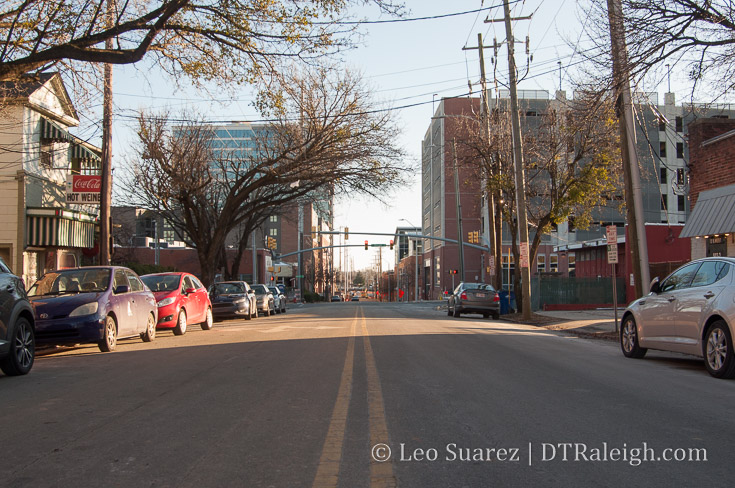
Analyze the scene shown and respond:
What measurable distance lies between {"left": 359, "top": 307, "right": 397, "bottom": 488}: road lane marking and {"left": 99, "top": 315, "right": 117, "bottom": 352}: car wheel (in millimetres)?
5483

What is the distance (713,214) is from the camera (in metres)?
18.9

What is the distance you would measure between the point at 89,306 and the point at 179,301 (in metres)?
5.10

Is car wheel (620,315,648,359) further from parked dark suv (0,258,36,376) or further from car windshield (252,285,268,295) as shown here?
car windshield (252,285,268,295)

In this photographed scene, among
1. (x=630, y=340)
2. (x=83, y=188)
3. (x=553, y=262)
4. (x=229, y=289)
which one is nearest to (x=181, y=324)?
(x=83, y=188)

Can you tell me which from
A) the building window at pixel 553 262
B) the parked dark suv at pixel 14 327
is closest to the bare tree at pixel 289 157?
the parked dark suv at pixel 14 327

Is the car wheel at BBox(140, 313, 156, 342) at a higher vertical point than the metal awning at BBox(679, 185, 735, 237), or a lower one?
lower

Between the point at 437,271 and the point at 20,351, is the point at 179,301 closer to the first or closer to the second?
the point at 20,351

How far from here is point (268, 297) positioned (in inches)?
1238

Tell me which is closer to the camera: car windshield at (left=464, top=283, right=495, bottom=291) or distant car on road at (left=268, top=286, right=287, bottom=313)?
car windshield at (left=464, top=283, right=495, bottom=291)

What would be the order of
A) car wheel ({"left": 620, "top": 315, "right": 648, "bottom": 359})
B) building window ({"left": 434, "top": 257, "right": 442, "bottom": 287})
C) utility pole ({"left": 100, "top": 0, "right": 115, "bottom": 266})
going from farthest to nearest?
building window ({"left": 434, "top": 257, "right": 442, "bottom": 287}), utility pole ({"left": 100, "top": 0, "right": 115, "bottom": 266}), car wheel ({"left": 620, "top": 315, "right": 648, "bottom": 359})

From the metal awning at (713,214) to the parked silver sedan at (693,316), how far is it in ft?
26.6

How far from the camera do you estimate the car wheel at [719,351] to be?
29.2 ft

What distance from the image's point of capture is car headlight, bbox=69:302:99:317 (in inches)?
478

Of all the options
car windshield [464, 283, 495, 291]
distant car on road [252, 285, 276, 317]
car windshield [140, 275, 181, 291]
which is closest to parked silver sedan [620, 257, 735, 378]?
car windshield [140, 275, 181, 291]
